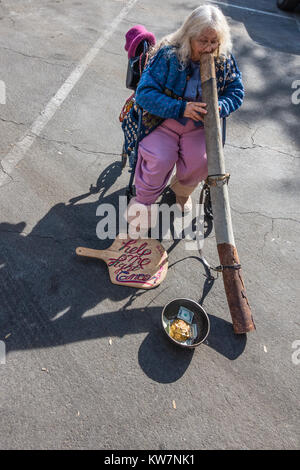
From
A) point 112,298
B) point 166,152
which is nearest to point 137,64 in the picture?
point 166,152

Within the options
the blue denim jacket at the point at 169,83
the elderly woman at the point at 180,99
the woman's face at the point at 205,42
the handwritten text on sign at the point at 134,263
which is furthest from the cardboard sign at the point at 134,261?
the woman's face at the point at 205,42

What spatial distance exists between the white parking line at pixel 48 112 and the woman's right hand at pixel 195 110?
Answer: 237 centimetres

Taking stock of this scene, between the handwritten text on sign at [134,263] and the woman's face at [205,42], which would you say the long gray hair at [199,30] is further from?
the handwritten text on sign at [134,263]

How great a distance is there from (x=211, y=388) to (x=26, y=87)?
499 centimetres

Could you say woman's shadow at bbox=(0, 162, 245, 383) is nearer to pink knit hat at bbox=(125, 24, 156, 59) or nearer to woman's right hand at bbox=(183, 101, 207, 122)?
woman's right hand at bbox=(183, 101, 207, 122)

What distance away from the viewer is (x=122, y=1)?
7.77 metres

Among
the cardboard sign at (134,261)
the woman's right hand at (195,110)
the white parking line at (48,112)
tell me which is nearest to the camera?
the woman's right hand at (195,110)

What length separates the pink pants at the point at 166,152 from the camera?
2840 millimetres

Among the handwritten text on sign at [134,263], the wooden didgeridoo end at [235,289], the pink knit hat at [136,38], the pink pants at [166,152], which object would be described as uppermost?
the pink knit hat at [136,38]

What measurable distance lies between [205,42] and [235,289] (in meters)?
1.93

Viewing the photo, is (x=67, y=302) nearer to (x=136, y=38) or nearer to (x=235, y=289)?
(x=235, y=289)

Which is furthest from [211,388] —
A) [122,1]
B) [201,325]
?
[122,1]

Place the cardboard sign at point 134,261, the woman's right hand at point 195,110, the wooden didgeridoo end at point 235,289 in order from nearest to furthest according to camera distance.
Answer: the woman's right hand at point 195,110, the wooden didgeridoo end at point 235,289, the cardboard sign at point 134,261

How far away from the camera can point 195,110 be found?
2.46 m
